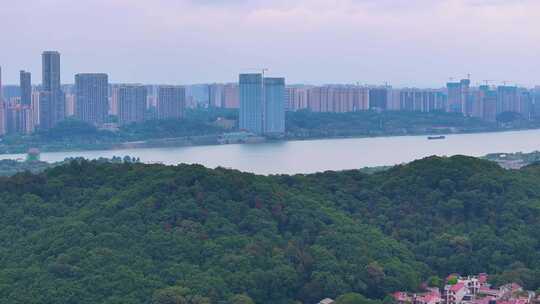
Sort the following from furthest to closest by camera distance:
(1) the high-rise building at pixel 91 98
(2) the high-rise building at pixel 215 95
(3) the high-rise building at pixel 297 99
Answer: (2) the high-rise building at pixel 215 95 → (3) the high-rise building at pixel 297 99 → (1) the high-rise building at pixel 91 98

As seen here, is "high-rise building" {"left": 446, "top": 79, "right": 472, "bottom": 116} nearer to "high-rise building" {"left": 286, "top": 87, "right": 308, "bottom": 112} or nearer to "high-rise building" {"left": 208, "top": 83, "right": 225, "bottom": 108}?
"high-rise building" {"left": 286, "top": 87, "right": 308, "bottom": 112}

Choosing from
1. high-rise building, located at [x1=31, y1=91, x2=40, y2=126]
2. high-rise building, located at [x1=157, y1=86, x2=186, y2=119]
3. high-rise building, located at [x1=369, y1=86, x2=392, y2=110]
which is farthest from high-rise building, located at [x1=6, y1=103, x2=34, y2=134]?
high-rise building, located at [x1=369, y1=86, x2=392, y2=110]

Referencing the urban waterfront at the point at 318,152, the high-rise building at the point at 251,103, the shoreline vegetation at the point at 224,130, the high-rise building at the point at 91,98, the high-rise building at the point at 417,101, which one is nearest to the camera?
the urban waterfront at the point at 318,152

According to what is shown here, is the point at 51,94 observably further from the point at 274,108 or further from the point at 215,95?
the point at 215,95

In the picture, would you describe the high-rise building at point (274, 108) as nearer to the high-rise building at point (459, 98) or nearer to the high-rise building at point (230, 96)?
the high-rise building at point (230, 96)

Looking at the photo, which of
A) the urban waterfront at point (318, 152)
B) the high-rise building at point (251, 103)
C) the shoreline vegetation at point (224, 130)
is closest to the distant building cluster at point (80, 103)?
the shoreline vegetation at point (224, 130)

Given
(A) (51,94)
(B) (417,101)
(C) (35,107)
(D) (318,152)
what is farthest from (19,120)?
(B) (417,101)

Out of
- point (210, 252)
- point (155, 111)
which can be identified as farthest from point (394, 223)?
point (155, 111)
